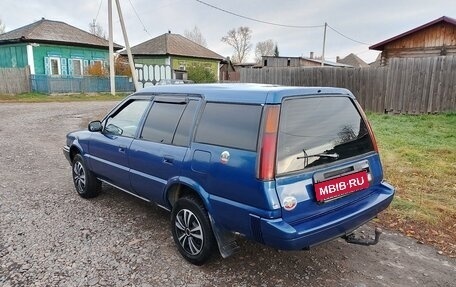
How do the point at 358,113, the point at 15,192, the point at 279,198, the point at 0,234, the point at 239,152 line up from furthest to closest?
the point at 15,192 < the point at 0,234 < the point at 358,113 < the point at 239,152 < the point at 279,198

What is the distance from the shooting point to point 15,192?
5.31m

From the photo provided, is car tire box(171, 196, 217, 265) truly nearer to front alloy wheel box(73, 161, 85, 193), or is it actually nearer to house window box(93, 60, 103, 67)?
front alloy wheel box(73, 161, 85, 193)

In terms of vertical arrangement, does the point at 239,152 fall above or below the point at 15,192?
above

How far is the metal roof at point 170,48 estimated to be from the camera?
36.8 meters

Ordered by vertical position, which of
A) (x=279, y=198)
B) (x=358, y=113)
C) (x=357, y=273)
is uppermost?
(x=358, y=113)

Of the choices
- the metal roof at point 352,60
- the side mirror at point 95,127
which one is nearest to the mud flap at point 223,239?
the side mirror at point 95,127

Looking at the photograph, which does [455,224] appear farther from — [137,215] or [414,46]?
[414,46]

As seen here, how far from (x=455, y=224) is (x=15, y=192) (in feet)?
20.0

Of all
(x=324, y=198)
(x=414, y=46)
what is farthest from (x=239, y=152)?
(x=414, y=46)

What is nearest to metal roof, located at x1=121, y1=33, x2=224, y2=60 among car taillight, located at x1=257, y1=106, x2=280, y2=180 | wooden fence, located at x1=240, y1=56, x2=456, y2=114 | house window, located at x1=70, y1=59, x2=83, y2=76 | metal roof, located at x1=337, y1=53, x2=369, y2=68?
house window, located at x1=70, y1=59, x2=83, y2=76

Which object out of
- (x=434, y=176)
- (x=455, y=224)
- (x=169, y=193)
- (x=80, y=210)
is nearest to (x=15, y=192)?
(x=80, y=210)

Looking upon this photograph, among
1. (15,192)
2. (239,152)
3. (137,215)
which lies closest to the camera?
(239,152)

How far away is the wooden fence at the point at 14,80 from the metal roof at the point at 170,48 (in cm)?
1535

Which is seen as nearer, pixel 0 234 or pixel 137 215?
pixel 0 234
